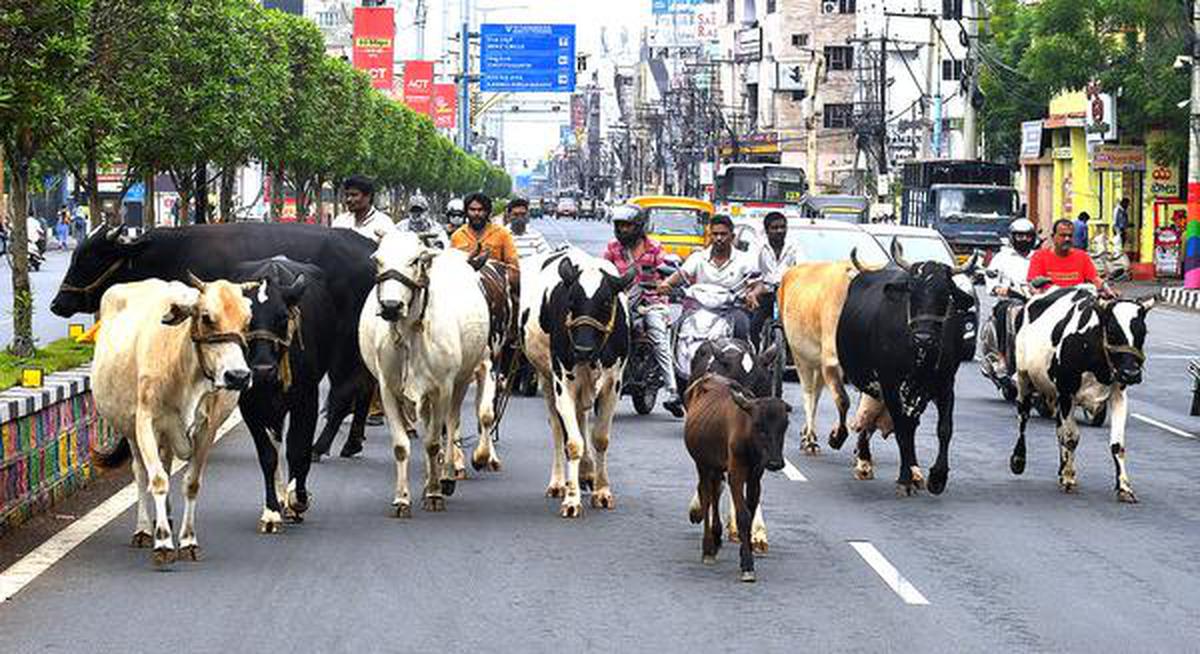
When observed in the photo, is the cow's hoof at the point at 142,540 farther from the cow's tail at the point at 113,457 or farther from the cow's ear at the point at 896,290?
the cow's ear at the point at 896,290

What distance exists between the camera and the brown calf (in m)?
12.5

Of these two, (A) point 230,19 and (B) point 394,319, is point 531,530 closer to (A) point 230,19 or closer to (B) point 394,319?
(B) point 394,319

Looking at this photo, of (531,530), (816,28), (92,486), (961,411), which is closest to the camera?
(531,530)

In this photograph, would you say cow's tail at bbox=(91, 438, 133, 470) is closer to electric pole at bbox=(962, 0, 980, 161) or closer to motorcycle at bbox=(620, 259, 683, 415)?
motorcycle at bbox=(620, 259, 683, 415)

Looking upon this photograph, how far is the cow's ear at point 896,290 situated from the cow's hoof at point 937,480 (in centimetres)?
143

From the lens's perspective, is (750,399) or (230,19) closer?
(750,399)

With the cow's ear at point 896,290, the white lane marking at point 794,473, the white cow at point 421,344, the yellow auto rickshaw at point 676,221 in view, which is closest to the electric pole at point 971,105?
the yellow auto rickshaw at point 676,221

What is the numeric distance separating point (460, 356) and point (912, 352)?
3366 millimetres

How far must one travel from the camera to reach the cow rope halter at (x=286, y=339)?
13352mm

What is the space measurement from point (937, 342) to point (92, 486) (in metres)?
6.00

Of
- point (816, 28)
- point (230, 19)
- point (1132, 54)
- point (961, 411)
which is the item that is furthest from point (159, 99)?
point (816, 28)

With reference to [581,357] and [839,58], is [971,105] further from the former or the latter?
[839,58]

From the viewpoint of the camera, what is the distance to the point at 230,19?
32875 mm

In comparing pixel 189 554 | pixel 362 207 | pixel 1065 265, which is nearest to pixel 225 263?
pixel 362 207
